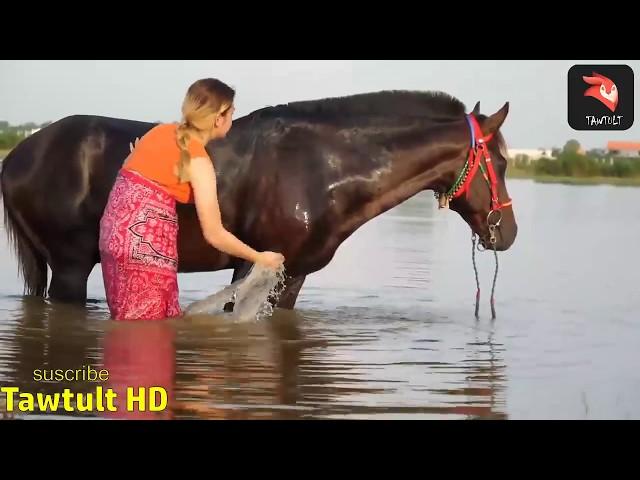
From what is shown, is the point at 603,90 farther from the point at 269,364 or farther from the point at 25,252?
the point at 25,252

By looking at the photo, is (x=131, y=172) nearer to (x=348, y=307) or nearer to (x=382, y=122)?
(x=382, y=122)

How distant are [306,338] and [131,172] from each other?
167 centimetres

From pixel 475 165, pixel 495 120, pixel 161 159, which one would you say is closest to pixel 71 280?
pixel 161 159

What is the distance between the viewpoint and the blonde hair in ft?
18.4

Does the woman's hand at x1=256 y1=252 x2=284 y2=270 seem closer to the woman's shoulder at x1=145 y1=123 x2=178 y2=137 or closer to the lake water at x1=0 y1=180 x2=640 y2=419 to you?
the lake water at x1=0 y1=180 x2=640 y2=419

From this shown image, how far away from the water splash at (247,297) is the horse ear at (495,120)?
166 cm

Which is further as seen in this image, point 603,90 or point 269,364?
→ point 603,90

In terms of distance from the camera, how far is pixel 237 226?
23.2 feet

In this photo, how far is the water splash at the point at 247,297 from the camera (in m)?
6.41

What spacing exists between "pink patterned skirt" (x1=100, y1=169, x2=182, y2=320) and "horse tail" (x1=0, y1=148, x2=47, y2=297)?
158 centimetres

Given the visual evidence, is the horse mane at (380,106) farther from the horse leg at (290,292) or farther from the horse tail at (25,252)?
the horse tail at (25,252)

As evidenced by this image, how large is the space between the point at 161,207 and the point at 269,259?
658mm

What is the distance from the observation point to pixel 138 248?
594 centimetres

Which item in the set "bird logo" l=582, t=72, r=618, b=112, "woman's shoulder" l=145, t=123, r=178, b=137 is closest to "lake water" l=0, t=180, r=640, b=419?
"woman's shoulder" l=145, t=123, r=178, b=137
